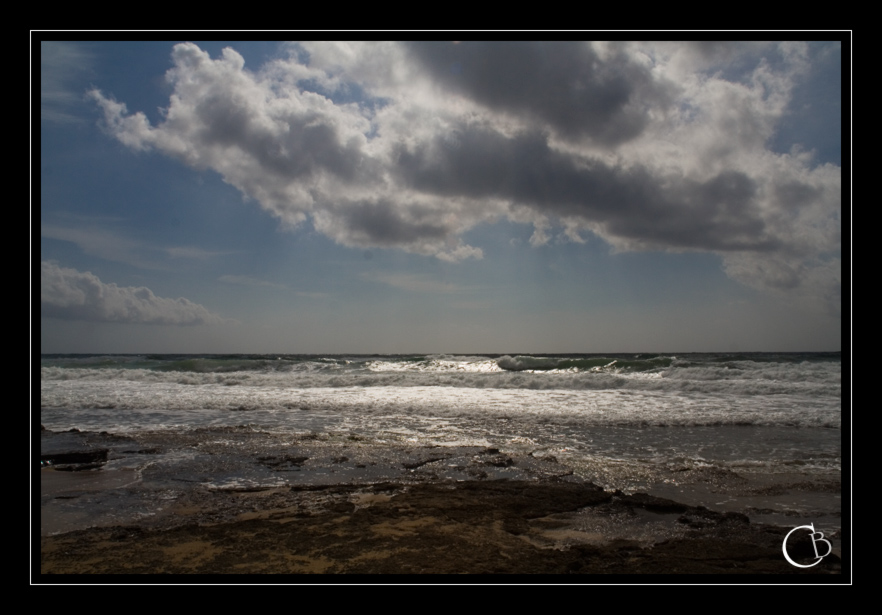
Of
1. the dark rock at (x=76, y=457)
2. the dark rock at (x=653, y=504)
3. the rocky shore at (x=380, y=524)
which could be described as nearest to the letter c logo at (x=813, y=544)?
the rocky shore at (x=380, y=524)

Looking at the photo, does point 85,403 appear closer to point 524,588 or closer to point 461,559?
point 461,559

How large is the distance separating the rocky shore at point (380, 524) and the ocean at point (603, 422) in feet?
2.20

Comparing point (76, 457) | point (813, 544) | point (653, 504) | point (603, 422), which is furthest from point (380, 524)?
point (603, 422)

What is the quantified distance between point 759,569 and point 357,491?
3409mm

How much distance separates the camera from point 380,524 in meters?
3.79

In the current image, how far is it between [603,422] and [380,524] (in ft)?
21.0

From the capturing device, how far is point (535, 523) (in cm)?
391

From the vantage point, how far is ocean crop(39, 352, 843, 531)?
5.18 metres

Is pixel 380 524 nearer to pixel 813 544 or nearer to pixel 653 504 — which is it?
pixel 653 504

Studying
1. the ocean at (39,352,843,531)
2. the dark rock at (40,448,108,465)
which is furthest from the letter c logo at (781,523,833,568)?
the dark rock at (40,448,108,465)

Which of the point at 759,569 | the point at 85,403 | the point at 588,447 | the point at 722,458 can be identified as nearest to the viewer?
the point at 759,569

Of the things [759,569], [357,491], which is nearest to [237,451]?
[357,491]
